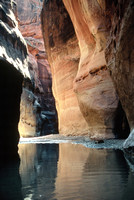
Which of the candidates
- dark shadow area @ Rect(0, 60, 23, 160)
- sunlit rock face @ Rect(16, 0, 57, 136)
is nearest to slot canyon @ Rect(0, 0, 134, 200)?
dark shadow area @ Rect(0, 60, 23, 160)

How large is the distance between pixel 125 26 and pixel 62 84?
12.8 m

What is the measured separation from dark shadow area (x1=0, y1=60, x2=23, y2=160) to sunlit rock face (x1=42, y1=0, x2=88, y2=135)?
9.58 meters

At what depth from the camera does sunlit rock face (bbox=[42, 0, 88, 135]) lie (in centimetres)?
1544

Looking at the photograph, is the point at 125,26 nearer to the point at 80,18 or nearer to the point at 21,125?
the point at 80,18

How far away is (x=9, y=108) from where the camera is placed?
4.81 meters

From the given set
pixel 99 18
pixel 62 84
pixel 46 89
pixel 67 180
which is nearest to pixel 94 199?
pixel 67 180

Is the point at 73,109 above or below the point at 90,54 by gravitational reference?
below

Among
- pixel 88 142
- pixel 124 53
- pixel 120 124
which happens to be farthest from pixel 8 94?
pixel 120 124

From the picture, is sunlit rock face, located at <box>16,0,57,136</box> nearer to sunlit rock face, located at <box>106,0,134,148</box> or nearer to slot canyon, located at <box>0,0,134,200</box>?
slot canyon, located at <box>0,0,134,200</box>

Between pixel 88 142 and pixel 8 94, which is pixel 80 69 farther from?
pixel 8 94

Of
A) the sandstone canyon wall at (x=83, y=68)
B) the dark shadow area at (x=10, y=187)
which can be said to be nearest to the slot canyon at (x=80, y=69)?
the sandstone canyon wall at (x=83, y=68)

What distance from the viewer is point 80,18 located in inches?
462

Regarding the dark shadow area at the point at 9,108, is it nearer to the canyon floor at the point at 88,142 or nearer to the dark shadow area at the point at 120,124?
the canyon floor at the point at 88,142

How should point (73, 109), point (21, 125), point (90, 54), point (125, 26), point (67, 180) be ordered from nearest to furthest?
point (67, 180) → point (125, 26) → point (90, 54) → point (73, 109) → point (21, 125)
